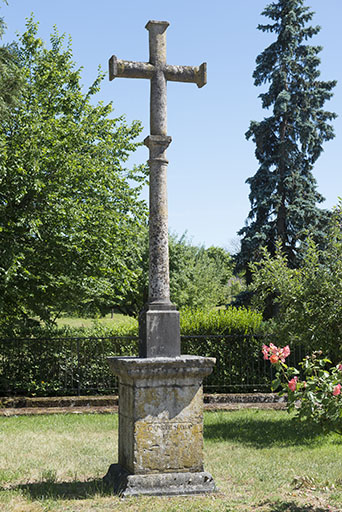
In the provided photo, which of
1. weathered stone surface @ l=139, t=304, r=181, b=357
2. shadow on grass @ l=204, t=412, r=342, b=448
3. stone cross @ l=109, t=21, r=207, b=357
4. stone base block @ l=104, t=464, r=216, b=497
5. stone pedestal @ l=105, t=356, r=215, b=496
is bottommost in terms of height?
shadow on grass @ l=204, t=412, r=342, b=448

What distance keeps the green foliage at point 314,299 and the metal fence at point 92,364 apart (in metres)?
3.85

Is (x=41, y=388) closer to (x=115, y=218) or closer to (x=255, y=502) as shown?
(x=115, y=218)

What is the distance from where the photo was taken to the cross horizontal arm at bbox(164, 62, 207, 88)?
6.83 metres

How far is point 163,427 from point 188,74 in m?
3.94

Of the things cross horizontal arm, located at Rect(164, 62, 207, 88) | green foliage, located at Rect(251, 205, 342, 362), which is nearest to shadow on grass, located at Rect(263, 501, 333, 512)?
green foliage, located at Rect(251, 205, 342, 362)

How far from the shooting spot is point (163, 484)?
5922 mm

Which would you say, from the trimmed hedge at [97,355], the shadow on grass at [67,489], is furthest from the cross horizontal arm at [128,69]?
the trimmed hedge at [97,355]

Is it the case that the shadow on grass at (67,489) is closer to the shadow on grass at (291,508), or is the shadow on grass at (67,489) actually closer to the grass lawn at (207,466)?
the grass lawn at (207,466)

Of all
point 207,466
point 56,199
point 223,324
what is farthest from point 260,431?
point 56,199

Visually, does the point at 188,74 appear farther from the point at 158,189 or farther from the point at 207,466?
the point at 207,466

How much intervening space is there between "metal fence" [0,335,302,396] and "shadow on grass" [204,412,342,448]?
8.14ft

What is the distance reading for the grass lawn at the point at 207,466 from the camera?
568 centimetres

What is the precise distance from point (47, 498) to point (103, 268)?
12.1 m

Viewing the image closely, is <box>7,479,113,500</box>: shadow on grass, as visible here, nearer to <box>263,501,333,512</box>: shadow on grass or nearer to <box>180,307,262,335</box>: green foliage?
<box>263,501,333,512</box>: shadow on grass
